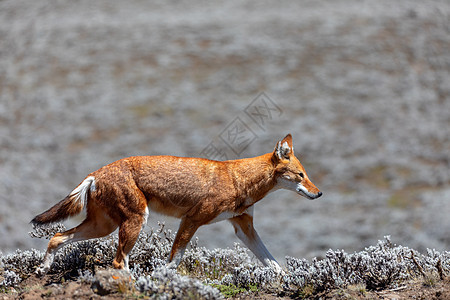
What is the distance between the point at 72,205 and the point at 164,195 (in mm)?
1225

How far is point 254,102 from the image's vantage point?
1903cm

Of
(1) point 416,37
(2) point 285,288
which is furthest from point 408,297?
Result: (1) point 416,37

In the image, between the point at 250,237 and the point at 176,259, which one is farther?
the point at 250,237

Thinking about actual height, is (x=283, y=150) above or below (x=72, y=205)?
above

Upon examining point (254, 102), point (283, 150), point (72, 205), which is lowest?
point (72, 205)

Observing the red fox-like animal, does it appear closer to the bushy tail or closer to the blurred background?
the bushy tail

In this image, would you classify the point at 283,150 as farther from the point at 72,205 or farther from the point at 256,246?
the point at 72,205

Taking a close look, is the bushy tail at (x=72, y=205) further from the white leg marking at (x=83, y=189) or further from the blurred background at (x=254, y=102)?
the blurred background at (x=254, y=102)

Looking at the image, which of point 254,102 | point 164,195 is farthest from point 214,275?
point 254,102

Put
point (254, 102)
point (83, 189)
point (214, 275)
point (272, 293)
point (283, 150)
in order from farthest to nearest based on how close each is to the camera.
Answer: point (254, 102) → point (214, 275) → point (283, 150) → point (83, 189) → point (272, 293)

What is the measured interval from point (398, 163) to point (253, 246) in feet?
43.3

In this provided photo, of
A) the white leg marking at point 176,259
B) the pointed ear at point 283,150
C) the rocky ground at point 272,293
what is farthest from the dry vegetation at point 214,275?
the pointed ear at point 283,150

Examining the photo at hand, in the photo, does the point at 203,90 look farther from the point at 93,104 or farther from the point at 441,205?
the point at 441,205

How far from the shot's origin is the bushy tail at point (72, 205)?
6.18 metres
